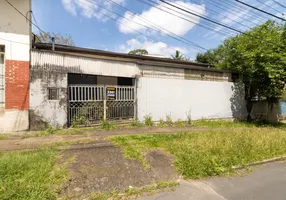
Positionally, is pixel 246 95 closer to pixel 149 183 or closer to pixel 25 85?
pixel 149 183

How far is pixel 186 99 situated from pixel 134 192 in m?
7.35

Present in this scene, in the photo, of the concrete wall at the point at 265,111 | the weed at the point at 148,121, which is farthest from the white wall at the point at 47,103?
the concrete wall at the point at 265,111

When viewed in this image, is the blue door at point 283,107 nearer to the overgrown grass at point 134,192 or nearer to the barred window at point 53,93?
the overgrown grass at point 134,192

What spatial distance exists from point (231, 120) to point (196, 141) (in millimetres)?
6913

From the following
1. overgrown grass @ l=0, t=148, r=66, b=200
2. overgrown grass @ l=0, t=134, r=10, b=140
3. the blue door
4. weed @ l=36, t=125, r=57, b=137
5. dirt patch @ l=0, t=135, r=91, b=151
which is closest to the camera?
overgrown grass @ l=0, t=148, r=66, b=200

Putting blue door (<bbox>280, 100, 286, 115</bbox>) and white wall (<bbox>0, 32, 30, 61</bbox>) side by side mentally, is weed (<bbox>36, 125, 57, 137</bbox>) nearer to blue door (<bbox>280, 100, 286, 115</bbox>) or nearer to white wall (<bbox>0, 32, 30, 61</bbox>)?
white wall (<bbox>0, 32, 30, 61</bbox>)

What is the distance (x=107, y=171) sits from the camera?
3.63 meters

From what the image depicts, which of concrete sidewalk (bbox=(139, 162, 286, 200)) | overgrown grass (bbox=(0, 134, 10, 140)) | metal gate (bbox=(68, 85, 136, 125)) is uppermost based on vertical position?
metal gate (bbox=(68, 85, 136, 125))

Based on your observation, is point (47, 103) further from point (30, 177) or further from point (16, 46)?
point (30, 177)

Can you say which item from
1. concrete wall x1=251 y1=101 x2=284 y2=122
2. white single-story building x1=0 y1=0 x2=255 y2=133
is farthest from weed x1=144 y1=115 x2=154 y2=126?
concrete wall x1=251 y1=101 x2=284 y2=122

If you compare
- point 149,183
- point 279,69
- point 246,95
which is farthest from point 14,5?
point 246,95

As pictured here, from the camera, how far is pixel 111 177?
342 cm

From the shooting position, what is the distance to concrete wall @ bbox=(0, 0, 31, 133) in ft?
21.4

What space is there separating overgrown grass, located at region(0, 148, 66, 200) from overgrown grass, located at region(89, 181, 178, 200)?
2.29 ft
